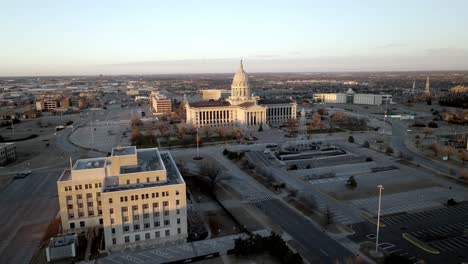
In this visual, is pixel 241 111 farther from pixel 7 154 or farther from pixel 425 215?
pixel 425 215

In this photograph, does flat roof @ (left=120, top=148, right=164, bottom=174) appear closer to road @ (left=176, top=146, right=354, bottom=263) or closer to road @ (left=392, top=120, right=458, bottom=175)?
road @ (left=176, top=146, right=354, bottom=263)

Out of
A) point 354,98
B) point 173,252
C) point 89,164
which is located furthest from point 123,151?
point 354,98

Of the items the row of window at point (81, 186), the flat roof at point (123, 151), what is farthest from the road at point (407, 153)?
the row of window at point (81, 186)

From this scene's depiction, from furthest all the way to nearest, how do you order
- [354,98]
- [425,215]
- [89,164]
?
[354,98], [425,215], [89,164]

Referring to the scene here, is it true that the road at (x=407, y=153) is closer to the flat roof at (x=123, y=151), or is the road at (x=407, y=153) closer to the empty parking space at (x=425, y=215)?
the empty parking space at (x=425, y=215)

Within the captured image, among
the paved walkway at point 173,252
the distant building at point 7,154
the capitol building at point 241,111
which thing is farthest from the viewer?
the capitol building at point 241,111

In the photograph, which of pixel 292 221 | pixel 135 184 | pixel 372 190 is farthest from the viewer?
pixel 372 190

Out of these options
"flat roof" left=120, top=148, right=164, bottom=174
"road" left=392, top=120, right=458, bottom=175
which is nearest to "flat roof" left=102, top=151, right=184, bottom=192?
"flat roof" left=120, top=148, right=164, bottom=174
